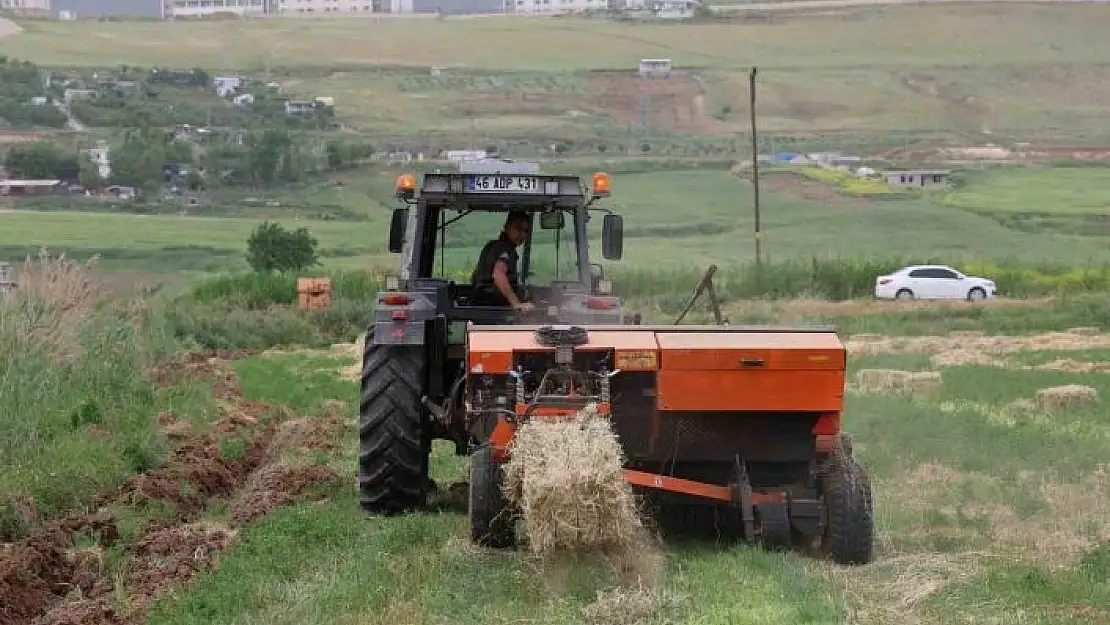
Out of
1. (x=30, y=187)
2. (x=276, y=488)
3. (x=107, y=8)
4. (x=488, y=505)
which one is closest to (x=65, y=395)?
(x=276, y=488)

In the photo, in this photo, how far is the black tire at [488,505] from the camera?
9305mm

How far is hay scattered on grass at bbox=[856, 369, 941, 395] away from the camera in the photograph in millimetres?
19998

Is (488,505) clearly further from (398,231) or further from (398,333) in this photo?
(398,231)

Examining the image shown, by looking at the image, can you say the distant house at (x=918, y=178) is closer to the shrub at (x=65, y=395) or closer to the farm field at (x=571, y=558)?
the farm field at (x=571, y=558)

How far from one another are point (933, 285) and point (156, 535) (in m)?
36.2

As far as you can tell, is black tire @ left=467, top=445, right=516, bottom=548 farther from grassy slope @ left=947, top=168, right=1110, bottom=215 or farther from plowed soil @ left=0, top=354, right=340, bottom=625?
grassy slope @ left=947, top=168, right=1110, bottom=215

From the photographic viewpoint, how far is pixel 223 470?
13.8m

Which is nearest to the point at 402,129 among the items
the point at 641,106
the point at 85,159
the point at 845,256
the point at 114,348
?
the point at 641,106

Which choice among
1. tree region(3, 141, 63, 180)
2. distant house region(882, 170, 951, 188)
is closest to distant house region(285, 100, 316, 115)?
tree region(3, 141, 63, 180)

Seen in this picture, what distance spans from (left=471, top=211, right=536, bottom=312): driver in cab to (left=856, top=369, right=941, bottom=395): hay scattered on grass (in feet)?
29.1

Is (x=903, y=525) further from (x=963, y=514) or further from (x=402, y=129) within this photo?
(x=402, y=129)

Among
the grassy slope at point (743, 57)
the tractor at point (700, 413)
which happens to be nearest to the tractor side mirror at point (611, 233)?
the tractor at point (700, 413)

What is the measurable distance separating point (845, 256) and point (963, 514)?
36582 millimetres

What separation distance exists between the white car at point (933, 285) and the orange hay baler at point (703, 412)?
114 ft
